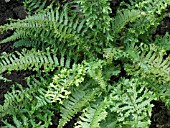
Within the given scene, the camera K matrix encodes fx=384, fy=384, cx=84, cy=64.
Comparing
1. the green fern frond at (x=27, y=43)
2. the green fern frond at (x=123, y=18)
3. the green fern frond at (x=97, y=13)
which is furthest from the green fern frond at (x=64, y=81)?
the green fern frond at (x=27, y=43)

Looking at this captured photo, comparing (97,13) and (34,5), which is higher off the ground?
(34,5)

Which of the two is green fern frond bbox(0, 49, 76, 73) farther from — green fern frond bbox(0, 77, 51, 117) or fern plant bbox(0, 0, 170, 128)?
green fern frond bbox(0, 77, 51, 117)

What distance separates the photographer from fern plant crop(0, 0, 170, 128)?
4.09 m

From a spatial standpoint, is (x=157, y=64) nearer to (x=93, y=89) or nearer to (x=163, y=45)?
(x=163, y=45)

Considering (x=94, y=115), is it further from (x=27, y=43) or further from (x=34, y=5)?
(x=34, y=5)

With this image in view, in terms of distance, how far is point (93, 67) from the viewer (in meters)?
4.22

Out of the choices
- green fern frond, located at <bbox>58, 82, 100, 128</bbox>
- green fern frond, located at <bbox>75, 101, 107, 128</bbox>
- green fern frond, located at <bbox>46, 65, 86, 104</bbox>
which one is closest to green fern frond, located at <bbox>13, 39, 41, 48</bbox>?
green fern frond, located at <bbox>46, 65, 86, 104</bbox>

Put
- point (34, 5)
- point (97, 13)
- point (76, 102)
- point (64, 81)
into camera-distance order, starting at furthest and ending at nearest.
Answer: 1. point (34, 5)
2. point (97, 13)
3. point (76, 102)
4. point (64, 81)

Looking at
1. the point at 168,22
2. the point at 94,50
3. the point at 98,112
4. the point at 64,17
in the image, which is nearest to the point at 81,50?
the point at 94,50

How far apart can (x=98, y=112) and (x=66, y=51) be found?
1.06m

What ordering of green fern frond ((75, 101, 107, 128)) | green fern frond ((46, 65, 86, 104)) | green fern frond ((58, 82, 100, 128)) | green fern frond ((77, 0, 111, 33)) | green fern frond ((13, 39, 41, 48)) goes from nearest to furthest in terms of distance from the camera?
green fern frond ((75, 101, 107, 128)), green fern frond ((46, 65, 86, 104)), green fern frond ((58, 82, 100, 128)), green fern frond ((77, 0, 111, 33)), green fern frond ((13, 39, 41, 48))

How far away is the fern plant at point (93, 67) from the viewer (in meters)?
4.09

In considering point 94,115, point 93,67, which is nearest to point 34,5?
point 93,67

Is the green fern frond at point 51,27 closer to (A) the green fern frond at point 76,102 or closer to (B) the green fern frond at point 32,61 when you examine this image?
(B) the green fern frond at point 32,61
